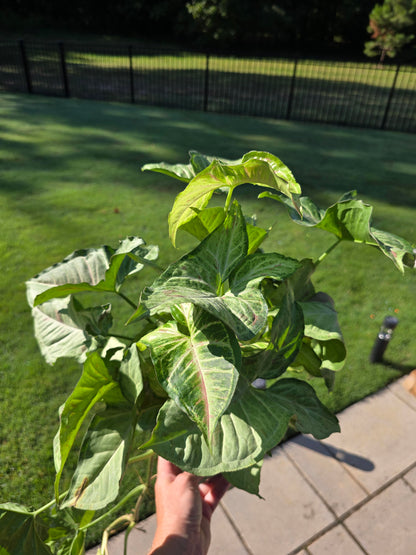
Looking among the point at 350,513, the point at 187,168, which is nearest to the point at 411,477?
the point at 350,513

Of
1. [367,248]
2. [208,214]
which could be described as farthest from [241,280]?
[367,248]

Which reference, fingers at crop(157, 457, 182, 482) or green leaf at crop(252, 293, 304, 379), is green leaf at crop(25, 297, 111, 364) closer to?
fingers at crop(157, 457, 182, 482)

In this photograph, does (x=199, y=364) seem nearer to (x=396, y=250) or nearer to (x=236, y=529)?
(x=396, y=250)

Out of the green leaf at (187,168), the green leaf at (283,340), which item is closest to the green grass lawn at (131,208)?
→ the green leaf at (187,168)

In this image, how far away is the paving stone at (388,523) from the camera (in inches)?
77.7

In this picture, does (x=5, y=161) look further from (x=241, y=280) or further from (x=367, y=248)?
(x=241, y=280)

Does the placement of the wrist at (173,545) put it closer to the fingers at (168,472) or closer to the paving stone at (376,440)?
the fingers at (168,472)

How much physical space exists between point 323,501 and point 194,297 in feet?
6.35

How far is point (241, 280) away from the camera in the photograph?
93 centimetres

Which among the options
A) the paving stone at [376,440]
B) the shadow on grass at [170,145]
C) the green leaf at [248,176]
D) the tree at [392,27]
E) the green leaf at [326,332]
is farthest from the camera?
the tree at [392,27]

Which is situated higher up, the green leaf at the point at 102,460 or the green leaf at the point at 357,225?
the green leaf at the point at 357,225

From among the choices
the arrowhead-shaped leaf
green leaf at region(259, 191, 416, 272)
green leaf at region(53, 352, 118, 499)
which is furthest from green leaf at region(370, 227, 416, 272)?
green leaf at region(53, 352, 118, 499)

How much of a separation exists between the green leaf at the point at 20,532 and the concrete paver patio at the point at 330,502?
1.04m

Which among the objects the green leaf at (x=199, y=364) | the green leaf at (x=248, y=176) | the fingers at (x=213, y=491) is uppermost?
the green leaf at (x=248, y=176)
